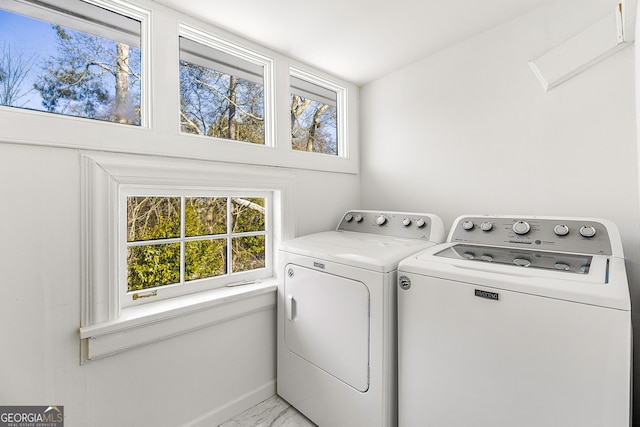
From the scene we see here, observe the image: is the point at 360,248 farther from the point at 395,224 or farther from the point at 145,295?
the point at 145,295

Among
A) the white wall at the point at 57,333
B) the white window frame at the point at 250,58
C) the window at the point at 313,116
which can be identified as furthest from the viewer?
the window at the point at 313,116

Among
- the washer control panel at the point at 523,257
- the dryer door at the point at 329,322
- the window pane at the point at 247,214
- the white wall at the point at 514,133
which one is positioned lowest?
the dryer door at the point at 329,322

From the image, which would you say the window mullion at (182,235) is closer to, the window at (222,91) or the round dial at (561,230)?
the window at (222,91)

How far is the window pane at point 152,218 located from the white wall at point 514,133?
5.08ft

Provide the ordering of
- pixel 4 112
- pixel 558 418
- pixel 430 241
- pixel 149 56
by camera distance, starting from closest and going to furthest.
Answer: pixel 558 418, pixel 4 112, pixel 149 56, pixel 430 241

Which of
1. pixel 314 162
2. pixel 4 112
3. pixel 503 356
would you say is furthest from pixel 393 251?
pixel 4 112

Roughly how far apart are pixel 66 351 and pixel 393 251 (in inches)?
61.6

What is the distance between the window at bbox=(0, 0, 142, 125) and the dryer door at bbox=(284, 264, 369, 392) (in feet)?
4.24

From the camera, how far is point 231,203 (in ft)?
6.16

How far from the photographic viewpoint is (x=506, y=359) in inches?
39.7

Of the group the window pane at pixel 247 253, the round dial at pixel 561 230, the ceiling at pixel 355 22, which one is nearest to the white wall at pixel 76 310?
the ceiling at pixel 355 22

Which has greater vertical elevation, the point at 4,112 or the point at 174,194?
the point at 4,112

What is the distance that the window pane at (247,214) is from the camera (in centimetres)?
190

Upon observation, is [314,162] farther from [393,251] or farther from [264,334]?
[264,334]
